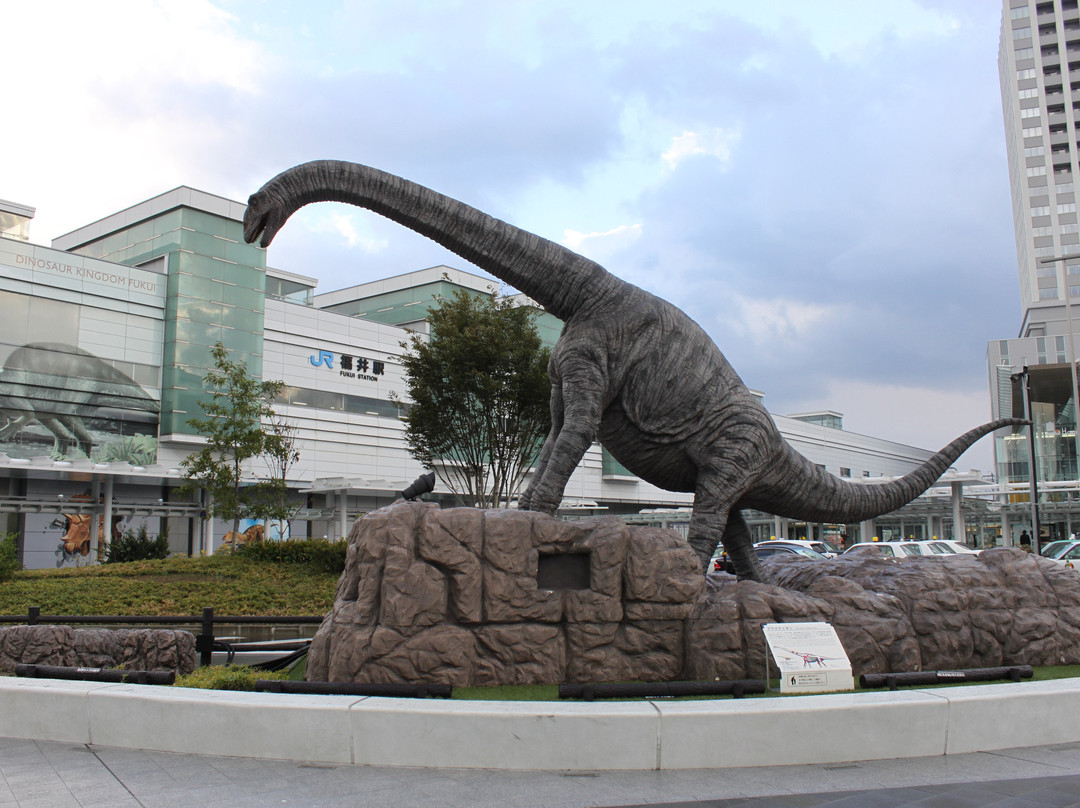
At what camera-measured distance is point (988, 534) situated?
55.5 meters

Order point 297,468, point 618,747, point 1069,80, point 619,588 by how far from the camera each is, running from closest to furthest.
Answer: point 618,747 → point 619,588 → point 297,468 → point 1069,80

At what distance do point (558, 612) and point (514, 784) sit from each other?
168 centimetres

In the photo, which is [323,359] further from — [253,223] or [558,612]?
[558,612]

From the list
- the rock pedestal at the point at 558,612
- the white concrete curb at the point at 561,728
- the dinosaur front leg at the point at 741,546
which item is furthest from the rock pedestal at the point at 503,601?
the dinosaur front leg at the point at 741,546

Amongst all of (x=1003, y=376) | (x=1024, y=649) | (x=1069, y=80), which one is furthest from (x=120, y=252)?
(x=1069, y=80)

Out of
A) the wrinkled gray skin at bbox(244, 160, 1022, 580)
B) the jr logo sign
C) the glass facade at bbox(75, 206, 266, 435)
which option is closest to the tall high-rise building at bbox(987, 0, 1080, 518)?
the jr logo sign

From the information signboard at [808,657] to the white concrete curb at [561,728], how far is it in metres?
0.65

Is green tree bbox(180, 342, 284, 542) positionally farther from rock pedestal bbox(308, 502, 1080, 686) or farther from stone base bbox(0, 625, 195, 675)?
rock pedestal bbox(308, 502, 1080, 686)

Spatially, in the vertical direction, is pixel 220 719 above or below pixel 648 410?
below

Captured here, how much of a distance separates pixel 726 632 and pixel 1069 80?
7837 cm

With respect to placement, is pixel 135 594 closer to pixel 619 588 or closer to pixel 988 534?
pixel 619 588

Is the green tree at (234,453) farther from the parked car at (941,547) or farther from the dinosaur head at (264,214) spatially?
the dinosaur head at (264,214)

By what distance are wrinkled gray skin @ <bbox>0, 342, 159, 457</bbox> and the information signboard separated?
2694 centimetres

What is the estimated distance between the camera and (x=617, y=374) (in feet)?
20.8
